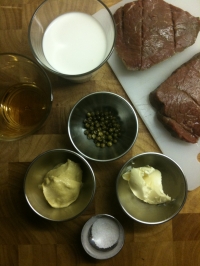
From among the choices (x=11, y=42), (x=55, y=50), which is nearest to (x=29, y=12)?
(x=11, y=42)

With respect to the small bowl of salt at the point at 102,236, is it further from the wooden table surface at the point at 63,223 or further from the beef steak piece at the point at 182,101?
the beef steak piece at the point at 182,101

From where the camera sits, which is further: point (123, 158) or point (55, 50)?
point (123, 158)

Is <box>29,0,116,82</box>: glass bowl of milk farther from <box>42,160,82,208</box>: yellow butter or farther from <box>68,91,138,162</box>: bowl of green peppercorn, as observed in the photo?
<box>42,160,82,208</box>: yellow butter

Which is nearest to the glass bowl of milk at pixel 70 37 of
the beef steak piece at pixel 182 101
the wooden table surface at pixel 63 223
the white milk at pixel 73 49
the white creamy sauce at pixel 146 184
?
the white milk at pixel 73 49

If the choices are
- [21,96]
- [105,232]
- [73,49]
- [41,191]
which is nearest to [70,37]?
[73,49]

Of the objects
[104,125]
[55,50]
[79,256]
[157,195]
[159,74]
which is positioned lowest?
[79,256]

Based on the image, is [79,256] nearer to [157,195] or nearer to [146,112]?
[157,195]

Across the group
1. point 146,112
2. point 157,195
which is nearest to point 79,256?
point 157,195

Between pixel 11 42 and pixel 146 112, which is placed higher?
pixel 11 42
